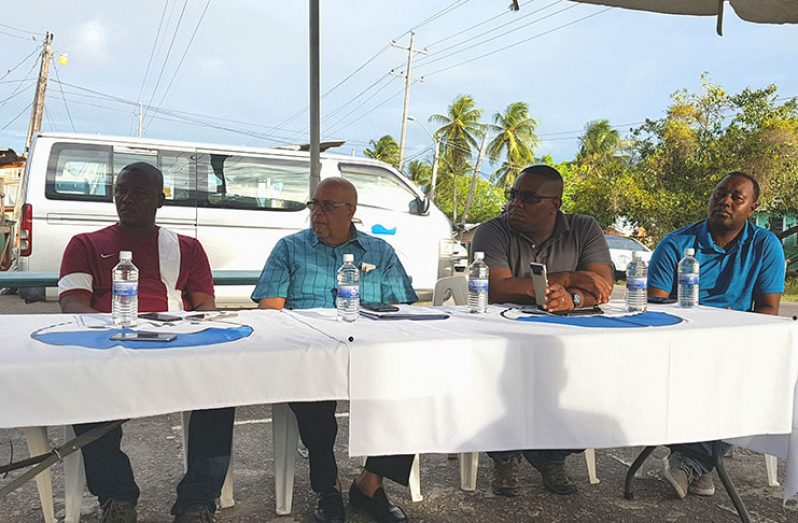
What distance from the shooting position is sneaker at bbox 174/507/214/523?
7.52ft

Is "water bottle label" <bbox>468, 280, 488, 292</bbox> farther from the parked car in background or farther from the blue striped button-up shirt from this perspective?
the parked car in background

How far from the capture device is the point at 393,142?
4691 cm

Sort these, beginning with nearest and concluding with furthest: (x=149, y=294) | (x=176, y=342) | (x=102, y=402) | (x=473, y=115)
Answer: (x=102, y=402) < (x=176, y=342) < (x=149, y=294) < (x=473, y=115)

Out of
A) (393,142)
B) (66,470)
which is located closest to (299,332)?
(66,470)

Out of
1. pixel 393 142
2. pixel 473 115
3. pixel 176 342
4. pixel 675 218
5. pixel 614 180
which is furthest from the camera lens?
pixel 393 142

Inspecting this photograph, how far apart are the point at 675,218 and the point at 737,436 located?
1930 cm

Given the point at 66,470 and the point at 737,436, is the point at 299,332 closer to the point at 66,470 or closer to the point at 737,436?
the point at 66,470

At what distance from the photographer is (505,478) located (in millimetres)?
2869

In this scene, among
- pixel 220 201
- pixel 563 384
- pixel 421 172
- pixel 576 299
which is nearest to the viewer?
pixel 563 384

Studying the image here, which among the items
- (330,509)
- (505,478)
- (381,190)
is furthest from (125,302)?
(381,190)

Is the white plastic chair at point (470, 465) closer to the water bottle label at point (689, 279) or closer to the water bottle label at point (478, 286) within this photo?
the water bottle label at point (478, 286)

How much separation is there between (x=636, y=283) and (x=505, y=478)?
3.33ft

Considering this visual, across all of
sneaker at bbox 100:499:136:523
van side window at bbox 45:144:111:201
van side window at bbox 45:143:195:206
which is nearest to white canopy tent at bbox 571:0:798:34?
sneaker at bbox 100:499:136:523

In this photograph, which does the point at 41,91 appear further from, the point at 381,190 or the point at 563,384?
the point at 563,384
